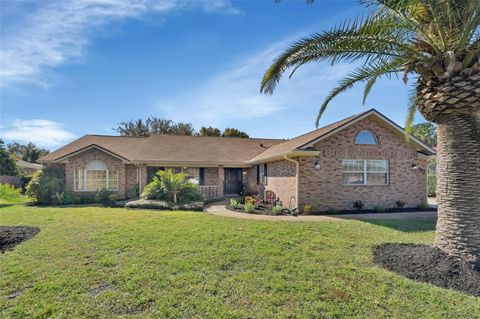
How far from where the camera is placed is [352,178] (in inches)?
573

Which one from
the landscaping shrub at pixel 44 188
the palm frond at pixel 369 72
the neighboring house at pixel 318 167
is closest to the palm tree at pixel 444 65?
the palm frond at pixel 369 72

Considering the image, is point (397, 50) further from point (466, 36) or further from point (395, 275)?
point (395, 275)

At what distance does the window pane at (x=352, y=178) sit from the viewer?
47.5 feet

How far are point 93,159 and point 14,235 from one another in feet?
37.1

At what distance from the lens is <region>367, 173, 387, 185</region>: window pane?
14780 millimetres

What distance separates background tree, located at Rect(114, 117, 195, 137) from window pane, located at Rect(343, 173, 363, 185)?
119 ft

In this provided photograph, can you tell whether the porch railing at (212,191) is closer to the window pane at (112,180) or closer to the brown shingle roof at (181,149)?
the brown shingle roof at (181,149)

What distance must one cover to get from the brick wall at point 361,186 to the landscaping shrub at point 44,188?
49.9 ft

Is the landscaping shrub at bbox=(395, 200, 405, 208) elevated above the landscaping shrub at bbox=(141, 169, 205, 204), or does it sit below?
below

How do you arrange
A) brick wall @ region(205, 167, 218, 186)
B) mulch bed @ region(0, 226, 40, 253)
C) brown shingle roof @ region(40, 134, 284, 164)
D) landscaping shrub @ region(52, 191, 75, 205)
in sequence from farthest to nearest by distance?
1. brick wall @ region(205, 167, 218, 186)
2. brown shingle roof @ region(40, 134, 284, 164)
3. landscaping shrub @ region(52, 191, 75, 205)
4. mulch bed @ region(0, 226, 40, 253)

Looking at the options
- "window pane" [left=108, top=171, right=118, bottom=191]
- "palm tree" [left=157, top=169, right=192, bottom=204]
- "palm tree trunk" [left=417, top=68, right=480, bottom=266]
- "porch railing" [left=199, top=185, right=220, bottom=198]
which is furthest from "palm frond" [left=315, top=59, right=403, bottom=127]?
"window pane" [left=108, top=171, right=118, bottom=191]

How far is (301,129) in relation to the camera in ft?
73.4

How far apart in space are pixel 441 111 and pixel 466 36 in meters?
1.52

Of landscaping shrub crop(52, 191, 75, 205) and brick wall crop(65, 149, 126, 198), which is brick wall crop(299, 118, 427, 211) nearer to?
brick wall crop(65, 149, 126, 198)
